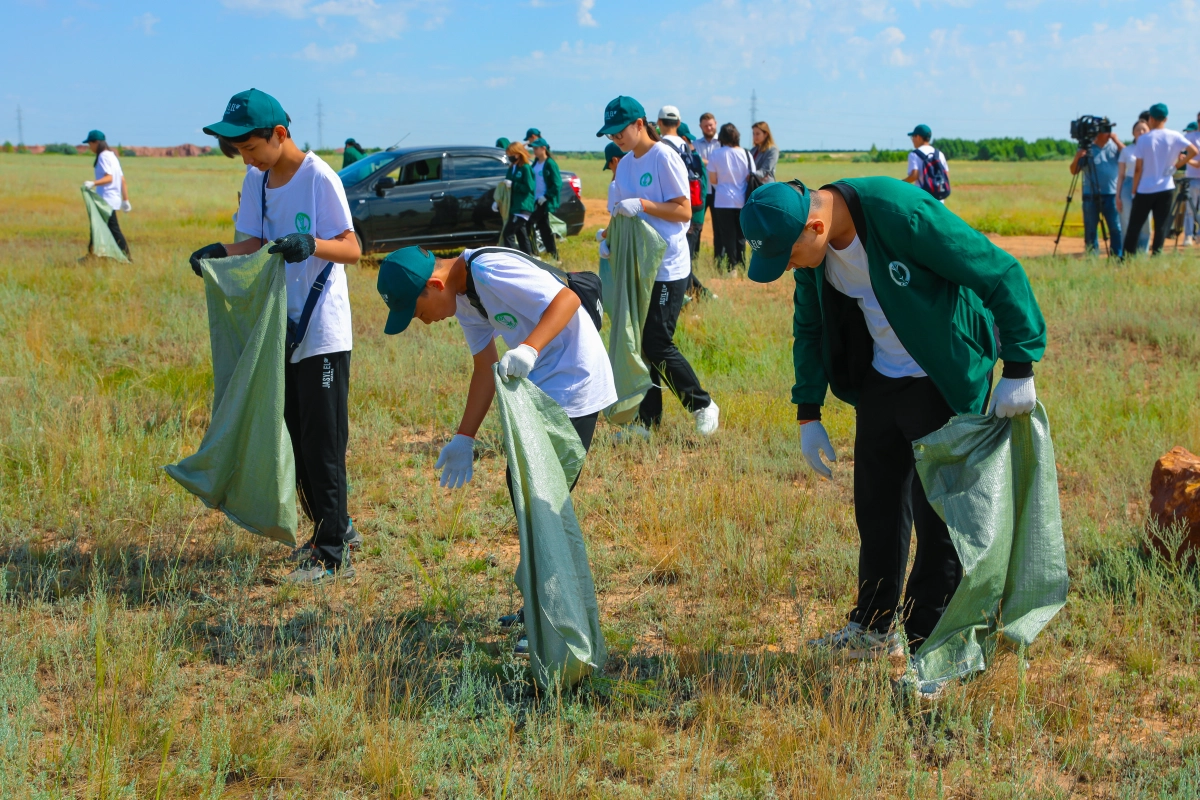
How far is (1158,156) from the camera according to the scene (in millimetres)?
10641

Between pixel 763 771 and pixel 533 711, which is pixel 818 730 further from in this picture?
pixel 533 711

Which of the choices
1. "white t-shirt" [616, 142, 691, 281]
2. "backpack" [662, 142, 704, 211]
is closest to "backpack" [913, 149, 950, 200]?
"backpack" [662, 142, 704, 211]

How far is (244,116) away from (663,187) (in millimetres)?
2742

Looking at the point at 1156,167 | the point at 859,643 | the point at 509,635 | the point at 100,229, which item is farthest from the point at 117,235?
the point at 1156,167

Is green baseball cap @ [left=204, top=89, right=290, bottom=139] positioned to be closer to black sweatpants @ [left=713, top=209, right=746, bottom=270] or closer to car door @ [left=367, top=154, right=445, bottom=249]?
black sweatpants @ [left=713, top=209, right=746, bottom=270]

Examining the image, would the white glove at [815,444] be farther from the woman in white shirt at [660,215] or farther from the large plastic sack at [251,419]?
the woman in white shirt at [660,215]

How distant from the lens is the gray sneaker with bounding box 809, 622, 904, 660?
3.30 meters

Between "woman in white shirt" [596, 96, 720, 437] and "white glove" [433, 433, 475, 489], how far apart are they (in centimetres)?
246

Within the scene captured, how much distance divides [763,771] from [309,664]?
1.59m

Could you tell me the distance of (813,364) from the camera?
332cm

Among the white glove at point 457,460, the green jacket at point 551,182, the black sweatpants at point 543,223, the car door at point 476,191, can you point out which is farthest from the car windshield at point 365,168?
the white glove at point 457,460

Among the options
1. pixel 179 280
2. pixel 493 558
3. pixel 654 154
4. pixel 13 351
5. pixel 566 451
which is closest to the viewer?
pixel 566 451

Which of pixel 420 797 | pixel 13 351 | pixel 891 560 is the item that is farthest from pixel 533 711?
pixel 13 351

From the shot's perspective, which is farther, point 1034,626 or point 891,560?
point 891,560
